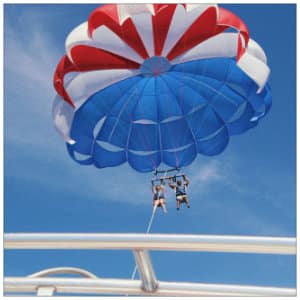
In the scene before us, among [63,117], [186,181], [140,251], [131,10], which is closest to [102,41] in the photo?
[131,10]

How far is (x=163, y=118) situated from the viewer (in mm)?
8508

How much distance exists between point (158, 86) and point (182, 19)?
1508 mm

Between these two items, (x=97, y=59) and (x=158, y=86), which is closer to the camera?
(x=97, y=59)

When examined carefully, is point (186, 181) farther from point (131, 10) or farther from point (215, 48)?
point (131, 10)

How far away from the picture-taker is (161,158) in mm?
8617

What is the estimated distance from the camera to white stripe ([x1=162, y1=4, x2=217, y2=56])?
741 cm

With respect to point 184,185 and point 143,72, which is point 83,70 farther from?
point 184,185

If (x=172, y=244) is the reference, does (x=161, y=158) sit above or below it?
above

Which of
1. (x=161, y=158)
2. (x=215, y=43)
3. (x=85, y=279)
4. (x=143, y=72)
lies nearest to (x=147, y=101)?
(x=143, y=72)

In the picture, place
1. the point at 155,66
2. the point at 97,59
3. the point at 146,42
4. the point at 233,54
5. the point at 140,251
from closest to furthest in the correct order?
1. the point at 140,251
2. the point at 233,54
3. the point at 146,42
4. the point at 97,59
5. the point at 155,66

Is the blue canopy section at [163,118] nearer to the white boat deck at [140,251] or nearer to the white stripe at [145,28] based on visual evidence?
the white stripe at [145,28]

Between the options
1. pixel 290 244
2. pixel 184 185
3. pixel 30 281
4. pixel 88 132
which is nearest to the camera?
pixel 290 244

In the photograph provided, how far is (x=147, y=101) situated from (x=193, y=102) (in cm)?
94

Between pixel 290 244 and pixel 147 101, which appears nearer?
pixel 290 244
